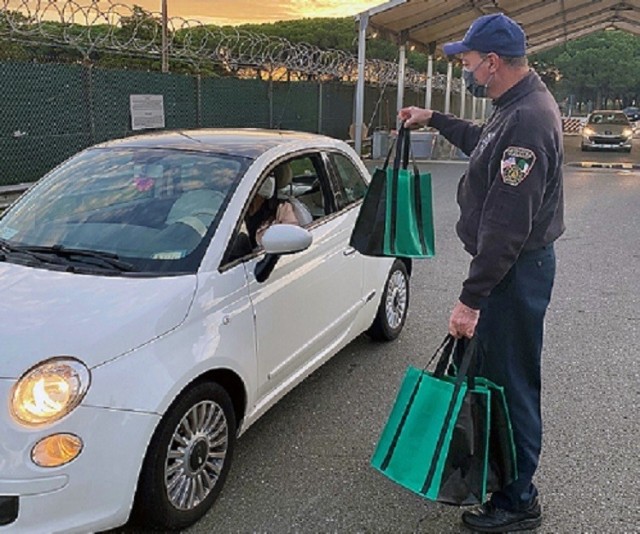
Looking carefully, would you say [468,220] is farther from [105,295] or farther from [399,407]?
[105,295]

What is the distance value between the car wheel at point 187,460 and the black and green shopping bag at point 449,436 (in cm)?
70

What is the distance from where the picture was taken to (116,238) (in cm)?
333

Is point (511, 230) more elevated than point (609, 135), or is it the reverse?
point (511, 230)

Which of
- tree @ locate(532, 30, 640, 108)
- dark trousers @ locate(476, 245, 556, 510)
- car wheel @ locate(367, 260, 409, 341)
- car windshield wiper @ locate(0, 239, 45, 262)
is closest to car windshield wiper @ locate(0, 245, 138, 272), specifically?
car windshield wiper @ locate(0, 239, 45, 262)

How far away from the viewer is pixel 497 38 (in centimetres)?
266

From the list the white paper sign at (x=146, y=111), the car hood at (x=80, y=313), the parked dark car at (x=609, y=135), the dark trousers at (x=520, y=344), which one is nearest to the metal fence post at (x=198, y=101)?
the white paper sign at (x=146, y=111)

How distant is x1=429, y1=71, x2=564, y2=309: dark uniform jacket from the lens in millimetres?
2535

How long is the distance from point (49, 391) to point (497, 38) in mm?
2058

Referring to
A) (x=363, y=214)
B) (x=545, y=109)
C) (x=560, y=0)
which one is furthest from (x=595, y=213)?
(x=560, y=0)

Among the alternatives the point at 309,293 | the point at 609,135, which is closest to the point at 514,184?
the point at 309,293

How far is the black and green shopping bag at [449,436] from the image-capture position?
2.72m

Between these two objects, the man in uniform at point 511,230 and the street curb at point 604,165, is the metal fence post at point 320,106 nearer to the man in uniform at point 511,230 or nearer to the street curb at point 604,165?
the street curb at point 604,165

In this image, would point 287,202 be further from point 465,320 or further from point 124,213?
point 465,320

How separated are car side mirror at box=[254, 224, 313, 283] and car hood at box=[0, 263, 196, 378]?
1.35 feet
